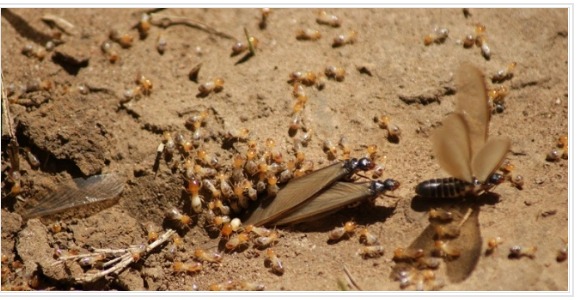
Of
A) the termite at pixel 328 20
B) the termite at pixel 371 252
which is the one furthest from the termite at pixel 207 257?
the termite at pixel 328 20

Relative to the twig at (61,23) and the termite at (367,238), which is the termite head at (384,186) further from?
the twig at (61,23)

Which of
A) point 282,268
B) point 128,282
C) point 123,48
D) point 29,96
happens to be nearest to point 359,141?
point 282,268

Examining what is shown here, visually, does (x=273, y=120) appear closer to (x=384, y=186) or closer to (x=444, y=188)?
(x=384, y=186)

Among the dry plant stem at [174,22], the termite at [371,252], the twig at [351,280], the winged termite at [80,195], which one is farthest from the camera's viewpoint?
the dry plant stem at [174,22]

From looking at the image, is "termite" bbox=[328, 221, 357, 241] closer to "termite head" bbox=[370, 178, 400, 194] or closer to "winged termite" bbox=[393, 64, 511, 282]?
"termite head" bbox=[370, 178, 400, 194]

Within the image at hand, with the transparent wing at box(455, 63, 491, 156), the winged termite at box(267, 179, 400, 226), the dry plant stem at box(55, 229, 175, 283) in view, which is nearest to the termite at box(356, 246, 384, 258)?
the winged termite at box(267, 179, 400, 226)

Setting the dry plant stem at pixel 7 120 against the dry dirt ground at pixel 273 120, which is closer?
the dry dirt ground at pixel 273 120

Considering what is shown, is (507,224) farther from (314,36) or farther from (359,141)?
(314,36)
